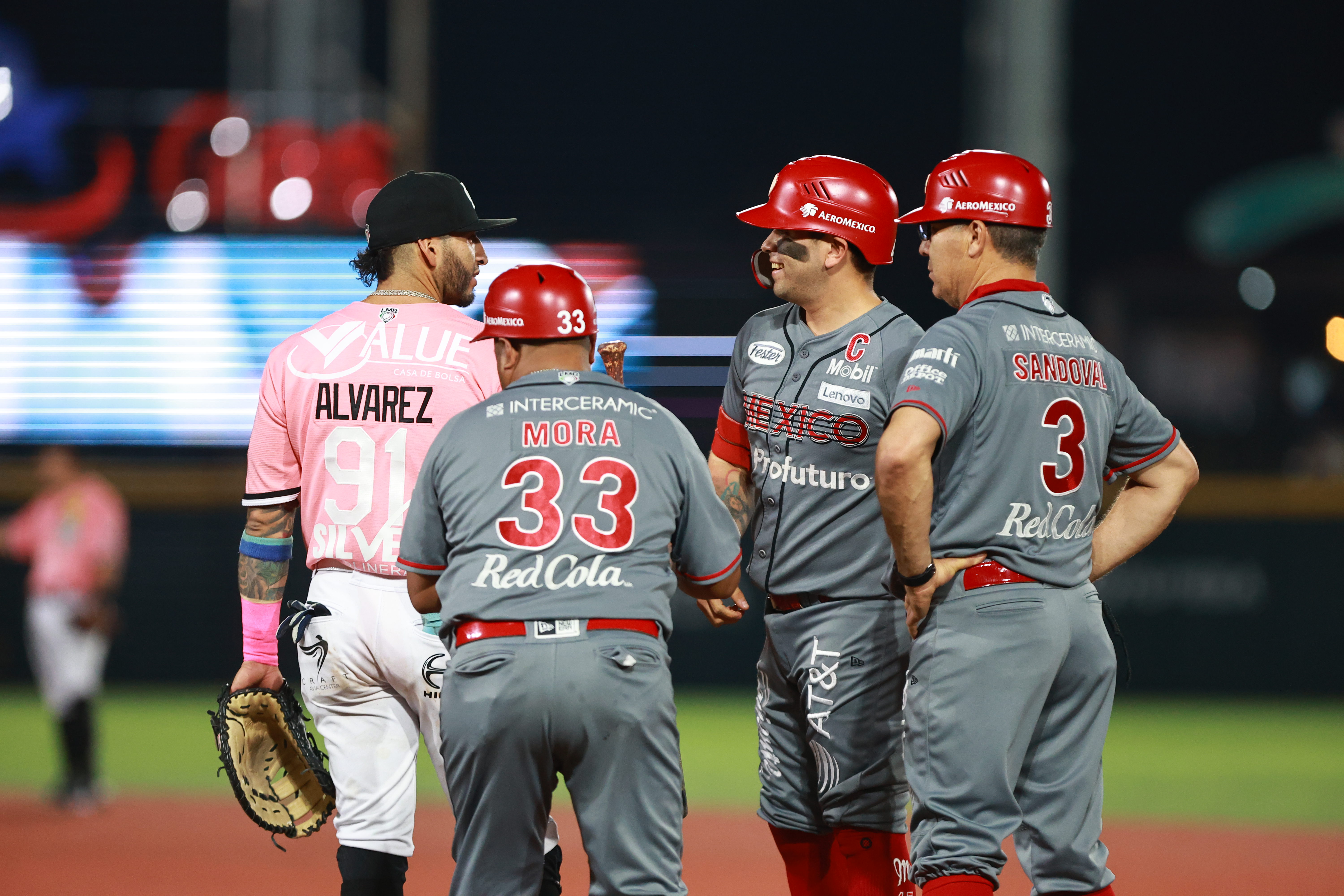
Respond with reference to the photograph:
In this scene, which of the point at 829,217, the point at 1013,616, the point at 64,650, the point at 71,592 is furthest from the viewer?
the point at 71,592

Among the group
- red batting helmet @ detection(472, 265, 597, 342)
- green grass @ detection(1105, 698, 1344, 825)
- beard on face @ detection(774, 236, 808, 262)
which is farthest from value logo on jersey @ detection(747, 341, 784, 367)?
green grass @ detection(1105, 698, 1344, 825)

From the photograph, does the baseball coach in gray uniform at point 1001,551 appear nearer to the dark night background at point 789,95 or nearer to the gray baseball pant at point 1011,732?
the gray baseball pant at point 1011,732

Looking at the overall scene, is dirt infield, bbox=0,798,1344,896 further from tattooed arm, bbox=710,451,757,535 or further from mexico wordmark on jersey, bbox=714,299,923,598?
mexico wordmark on jersey, bbox=714,299,923,598

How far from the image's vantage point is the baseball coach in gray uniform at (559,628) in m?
3.27

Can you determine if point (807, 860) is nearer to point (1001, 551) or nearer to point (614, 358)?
point (1001, 551)

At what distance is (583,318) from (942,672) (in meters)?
1.37

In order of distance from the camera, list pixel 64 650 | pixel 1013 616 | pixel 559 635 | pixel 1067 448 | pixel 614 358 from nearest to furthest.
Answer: pixel 559 635
pixel 1013 616
pixel 1067 448
pixel 614 358
pixel 64 650

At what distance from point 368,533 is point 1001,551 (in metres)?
1.81

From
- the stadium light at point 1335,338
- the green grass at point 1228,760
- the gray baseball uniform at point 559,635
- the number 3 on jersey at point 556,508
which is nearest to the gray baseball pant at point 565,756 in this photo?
the gray baseball uniform at point 559,635

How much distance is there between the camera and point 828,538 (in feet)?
13.5

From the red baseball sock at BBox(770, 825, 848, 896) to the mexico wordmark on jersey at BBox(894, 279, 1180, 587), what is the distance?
1.06m

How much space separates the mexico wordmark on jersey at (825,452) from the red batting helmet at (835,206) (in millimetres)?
237

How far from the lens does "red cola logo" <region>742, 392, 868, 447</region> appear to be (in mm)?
4102

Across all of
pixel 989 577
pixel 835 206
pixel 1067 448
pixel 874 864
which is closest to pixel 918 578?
pixel 989 577
